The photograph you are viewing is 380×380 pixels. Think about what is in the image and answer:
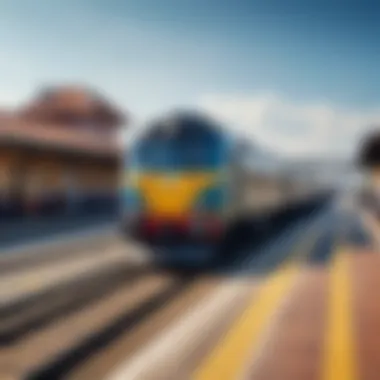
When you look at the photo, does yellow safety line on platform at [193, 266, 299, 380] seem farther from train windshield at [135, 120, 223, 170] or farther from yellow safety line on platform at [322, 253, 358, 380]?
train windshield at [135, 120, 223, 170]

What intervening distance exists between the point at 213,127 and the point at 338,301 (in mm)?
5117

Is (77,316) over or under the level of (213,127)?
under

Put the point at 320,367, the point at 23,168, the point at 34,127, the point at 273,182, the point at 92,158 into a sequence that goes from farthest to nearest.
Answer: the point at 92,158
the point at 34,127
the point at 23,168
the point at 273,182
the point at 320,367

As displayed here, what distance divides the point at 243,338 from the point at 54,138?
809 inches

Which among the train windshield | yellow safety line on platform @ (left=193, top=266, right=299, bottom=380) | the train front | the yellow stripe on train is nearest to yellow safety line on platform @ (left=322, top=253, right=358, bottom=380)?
yellow safety line on platform @ (left=193, top=266, right=299, bottom=380)

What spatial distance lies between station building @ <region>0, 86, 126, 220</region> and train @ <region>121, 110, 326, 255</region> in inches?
412

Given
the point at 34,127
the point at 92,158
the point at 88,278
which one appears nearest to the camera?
the point at 88,278

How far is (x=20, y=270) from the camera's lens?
1238cm

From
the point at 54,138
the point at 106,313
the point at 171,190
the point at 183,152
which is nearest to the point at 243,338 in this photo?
the point at 106,313

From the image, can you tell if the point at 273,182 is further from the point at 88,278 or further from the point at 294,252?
the point at 88,278

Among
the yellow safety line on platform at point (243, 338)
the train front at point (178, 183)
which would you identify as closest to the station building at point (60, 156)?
the train front at point (178, 183)

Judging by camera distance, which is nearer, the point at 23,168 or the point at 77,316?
the point at 77,316

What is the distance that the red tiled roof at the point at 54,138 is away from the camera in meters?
23.7

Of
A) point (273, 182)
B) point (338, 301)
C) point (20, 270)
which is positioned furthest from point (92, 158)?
point (338, 301)
